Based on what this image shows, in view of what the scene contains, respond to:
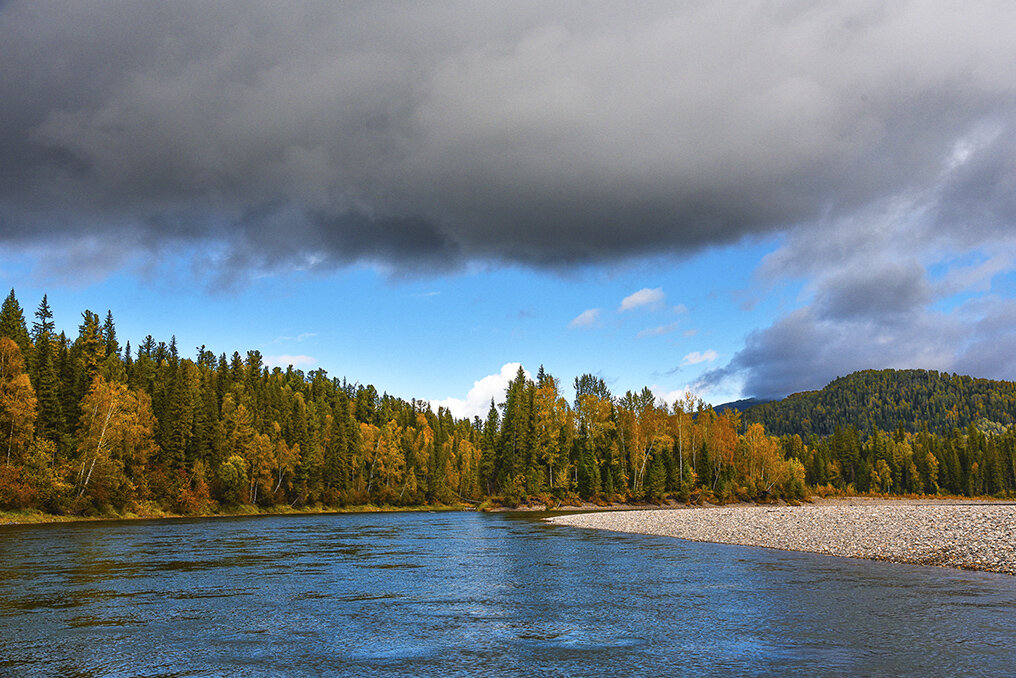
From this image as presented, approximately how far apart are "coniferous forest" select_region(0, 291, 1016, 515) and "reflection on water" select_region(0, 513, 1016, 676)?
176 feet

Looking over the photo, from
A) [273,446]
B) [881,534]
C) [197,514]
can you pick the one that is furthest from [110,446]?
[881,534]

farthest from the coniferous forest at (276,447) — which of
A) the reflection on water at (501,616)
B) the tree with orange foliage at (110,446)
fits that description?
the reflection on water at (501,616)

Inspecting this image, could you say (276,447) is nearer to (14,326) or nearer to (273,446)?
(273,446)

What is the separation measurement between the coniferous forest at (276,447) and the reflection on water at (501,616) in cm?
5359

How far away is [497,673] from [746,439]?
146m

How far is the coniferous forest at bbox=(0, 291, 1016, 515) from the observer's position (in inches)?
3305

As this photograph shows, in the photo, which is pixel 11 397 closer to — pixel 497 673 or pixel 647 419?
pixel 497 673

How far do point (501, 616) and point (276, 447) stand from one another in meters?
112

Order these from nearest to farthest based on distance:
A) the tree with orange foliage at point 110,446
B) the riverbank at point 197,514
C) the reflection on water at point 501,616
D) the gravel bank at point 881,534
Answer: the reflection on water at point 501,616 < the gravel bank at point 881,534 < the riverbank at point 197,514 < the tree with orange foliage at point 110,446

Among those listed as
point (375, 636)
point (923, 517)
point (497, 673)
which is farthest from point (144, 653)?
point (923, 517)

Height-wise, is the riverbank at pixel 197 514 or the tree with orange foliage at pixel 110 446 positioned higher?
the tree with orange foliage at pixel 110 446

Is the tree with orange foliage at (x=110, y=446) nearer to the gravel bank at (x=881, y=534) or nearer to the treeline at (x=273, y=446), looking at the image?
the treeline at (x=273, y=446)

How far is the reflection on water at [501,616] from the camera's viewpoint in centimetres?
1445

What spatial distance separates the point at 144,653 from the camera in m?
15.5
